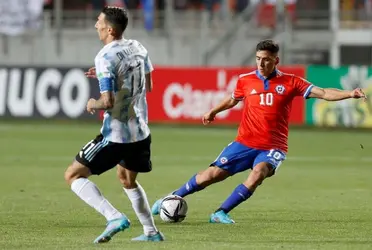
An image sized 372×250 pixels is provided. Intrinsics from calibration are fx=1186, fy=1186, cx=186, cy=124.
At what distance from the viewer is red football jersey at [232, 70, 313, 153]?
12.6 metres

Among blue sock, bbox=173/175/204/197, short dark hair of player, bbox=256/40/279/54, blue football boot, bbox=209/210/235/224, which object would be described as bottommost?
blue football boot, bbox=209/210/235/224

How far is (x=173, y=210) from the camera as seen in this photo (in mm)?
12359

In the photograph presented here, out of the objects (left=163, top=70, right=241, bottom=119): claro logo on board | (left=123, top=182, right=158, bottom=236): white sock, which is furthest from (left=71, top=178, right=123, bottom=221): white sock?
(left=163, top=70, right=241, bottom=119): claro logo on board

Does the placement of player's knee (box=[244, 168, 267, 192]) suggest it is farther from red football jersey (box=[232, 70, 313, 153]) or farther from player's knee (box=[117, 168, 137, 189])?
player's knee (box=[117, 168, 137, 189])

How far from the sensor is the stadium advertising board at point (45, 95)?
30.3 metres

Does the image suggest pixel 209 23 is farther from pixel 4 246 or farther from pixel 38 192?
pixel 4 246

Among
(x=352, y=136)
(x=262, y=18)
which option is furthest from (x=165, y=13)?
(x=352, y=136)

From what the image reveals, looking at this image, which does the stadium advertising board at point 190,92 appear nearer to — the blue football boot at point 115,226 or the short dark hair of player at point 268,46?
the short dark hair of player at point 268,46

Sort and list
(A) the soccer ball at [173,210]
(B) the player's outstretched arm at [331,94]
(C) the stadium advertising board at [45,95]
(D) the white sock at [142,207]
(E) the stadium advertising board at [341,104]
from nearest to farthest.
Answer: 1. (D) the white sock at [142,207]
2. (B) the player's outstretched arm at [331,94]
3. (A) the soccer ball at [173,210]
4. (E) the stadium advertising board at [341,104]
5. (C) the stadium advertising board at [45,95]

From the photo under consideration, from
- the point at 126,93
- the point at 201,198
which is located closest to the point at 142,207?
the point at 126,93

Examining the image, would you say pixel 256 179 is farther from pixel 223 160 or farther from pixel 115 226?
pixel 115 226

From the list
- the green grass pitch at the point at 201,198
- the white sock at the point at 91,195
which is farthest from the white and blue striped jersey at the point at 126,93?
the green grass pitch at the point at 201,198

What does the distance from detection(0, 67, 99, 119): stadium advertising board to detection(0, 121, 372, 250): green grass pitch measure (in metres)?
3.36

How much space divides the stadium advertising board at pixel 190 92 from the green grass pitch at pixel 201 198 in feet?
9.60
